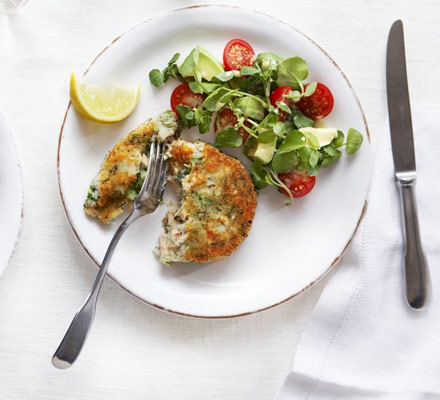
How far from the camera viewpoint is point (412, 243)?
94.8 inches

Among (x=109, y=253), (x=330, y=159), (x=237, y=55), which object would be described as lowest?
(x=109, y=253)

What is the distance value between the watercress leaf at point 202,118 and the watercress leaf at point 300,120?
0.35 m

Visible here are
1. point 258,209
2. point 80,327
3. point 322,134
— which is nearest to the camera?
point 80,327

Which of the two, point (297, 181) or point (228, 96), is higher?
point (228, 96)

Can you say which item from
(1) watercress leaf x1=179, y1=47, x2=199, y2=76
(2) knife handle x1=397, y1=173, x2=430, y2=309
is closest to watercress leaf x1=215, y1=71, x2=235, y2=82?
(1) watercress leaf x1=179, y1=47, x2=199, y2=76

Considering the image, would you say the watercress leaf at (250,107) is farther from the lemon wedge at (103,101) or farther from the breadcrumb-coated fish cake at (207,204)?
the lemon wedge at (103,101)

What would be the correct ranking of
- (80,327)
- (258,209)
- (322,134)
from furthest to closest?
(258,209) → (322,134) → (80,327)

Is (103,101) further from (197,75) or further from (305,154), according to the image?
(305,154)

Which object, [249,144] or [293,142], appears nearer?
[293,142]

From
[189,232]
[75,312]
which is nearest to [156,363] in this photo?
[75,312]

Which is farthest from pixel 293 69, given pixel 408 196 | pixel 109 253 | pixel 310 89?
pixel 109 253

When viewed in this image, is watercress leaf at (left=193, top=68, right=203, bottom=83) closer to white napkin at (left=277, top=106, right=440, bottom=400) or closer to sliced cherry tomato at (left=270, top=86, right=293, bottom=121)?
sliced cherry tomato at (left=270, top=86, right=293, bottom=121)

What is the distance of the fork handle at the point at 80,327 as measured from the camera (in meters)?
2.13

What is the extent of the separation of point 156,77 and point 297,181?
73 cm
